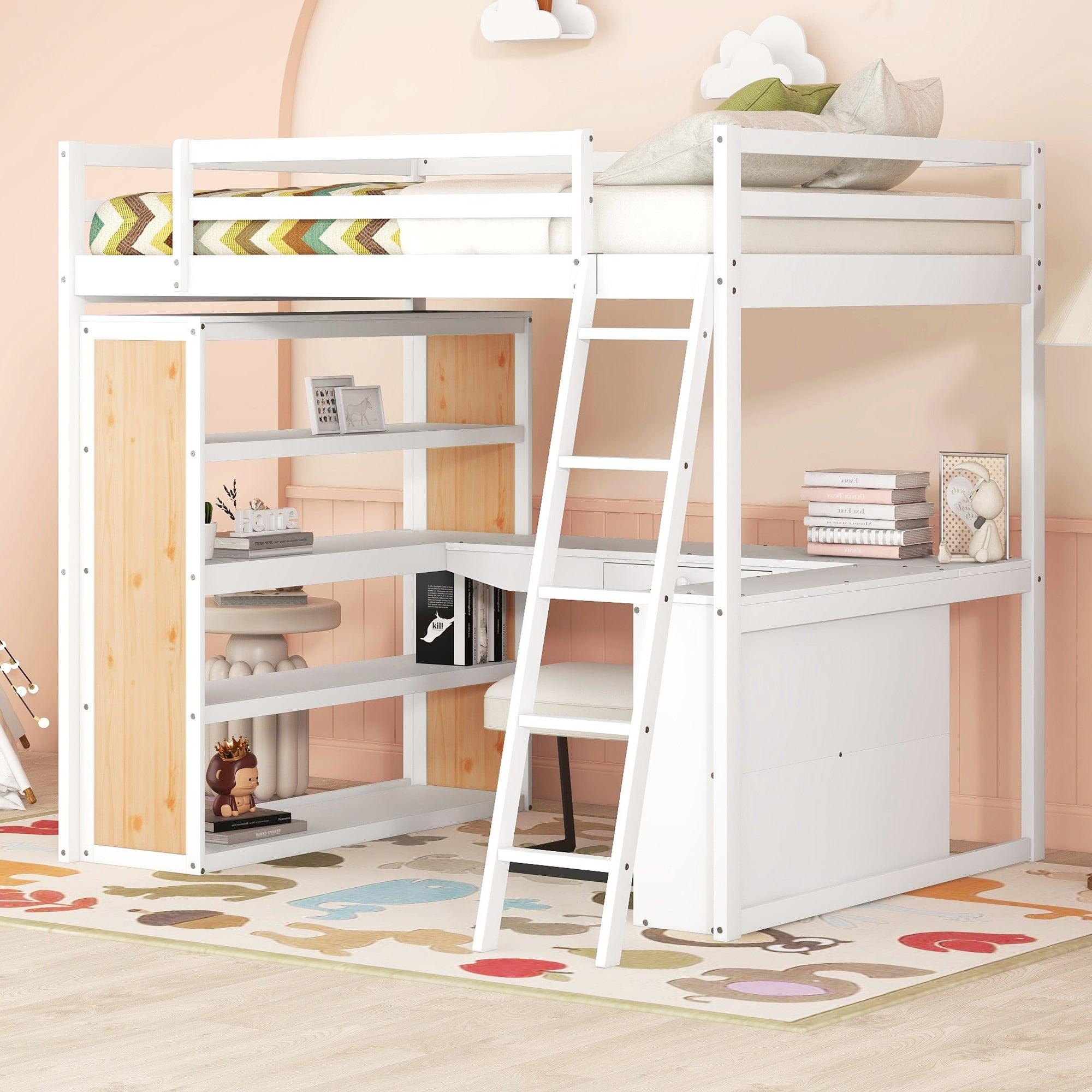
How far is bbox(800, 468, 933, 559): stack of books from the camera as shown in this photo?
16.9 ft

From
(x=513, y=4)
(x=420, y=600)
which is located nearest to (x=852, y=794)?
(x=420, y=600)

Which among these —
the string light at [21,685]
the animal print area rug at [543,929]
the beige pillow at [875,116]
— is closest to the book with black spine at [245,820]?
the animal print area rug at [543,929]

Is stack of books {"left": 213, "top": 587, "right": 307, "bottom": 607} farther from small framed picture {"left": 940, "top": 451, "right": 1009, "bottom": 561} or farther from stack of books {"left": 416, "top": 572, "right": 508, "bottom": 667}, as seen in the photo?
small framed picture {"left": 940, "top": 451, "right": 1009, "bottom": 561}

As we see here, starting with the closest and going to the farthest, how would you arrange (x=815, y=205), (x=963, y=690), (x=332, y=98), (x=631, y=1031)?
(x=631, y=1031), (x=815, y=205), (x=963, y=690), (x=332, y=98)

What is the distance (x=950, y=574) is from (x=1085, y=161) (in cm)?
114

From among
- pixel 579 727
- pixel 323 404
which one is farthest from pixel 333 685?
pixel 579 727

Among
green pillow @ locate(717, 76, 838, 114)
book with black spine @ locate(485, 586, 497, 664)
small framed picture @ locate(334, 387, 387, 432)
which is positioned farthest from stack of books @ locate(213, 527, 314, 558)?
green pillow @ locate(717, 76, 838, 114)

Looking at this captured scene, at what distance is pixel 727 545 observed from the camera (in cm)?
434

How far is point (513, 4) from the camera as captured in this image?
20.2 ft

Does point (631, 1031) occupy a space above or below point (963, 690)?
below

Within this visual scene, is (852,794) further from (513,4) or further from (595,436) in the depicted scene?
(513,4)

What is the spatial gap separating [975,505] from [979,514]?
0.03 m

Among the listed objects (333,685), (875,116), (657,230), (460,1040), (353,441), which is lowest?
(460,1040)

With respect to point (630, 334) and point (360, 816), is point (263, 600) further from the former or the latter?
point (630, 334)
